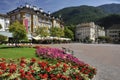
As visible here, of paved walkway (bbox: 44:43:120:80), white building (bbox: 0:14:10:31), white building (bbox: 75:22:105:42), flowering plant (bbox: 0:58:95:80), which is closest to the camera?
flowering plant (bbox: 0:58:95:80)

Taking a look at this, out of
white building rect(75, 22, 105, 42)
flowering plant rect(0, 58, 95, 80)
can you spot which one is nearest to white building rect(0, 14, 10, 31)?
flowering plant rect(0, 58, 95, 80)

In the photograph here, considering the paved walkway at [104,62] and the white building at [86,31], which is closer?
the paved walkway at [104,62]

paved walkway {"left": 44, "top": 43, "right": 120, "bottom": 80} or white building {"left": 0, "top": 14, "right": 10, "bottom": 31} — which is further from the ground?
white building {"left": 0, "top": 14, "right": 10, "bottom": 31}

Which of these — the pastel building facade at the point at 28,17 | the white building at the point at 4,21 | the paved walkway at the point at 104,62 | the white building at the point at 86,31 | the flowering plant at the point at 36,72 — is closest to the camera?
the flowering plant at the point at 36,72

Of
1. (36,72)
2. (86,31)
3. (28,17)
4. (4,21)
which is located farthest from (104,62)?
(86,31)

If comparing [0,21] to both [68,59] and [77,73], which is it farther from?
[77,73]

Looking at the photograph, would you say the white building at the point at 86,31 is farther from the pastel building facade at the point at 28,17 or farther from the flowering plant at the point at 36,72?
the flowering plant at the point at 36,72

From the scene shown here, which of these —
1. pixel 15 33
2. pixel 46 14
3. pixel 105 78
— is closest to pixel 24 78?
pixel 105 78

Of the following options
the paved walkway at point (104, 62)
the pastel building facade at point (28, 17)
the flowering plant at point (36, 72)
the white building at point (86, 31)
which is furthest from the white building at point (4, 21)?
the white building at point (86, 31)

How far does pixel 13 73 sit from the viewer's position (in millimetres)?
10727

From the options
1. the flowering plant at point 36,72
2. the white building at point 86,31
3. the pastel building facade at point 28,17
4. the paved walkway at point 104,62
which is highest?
the pastel building facade at point 28,17

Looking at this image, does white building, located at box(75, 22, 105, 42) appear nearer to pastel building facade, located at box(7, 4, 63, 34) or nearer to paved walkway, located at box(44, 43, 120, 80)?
pastel building facade, located at box(7, 4, 63, 34)

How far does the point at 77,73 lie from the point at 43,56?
30.8 ft

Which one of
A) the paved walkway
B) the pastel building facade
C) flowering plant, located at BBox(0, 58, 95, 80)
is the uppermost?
the pastel building facade
